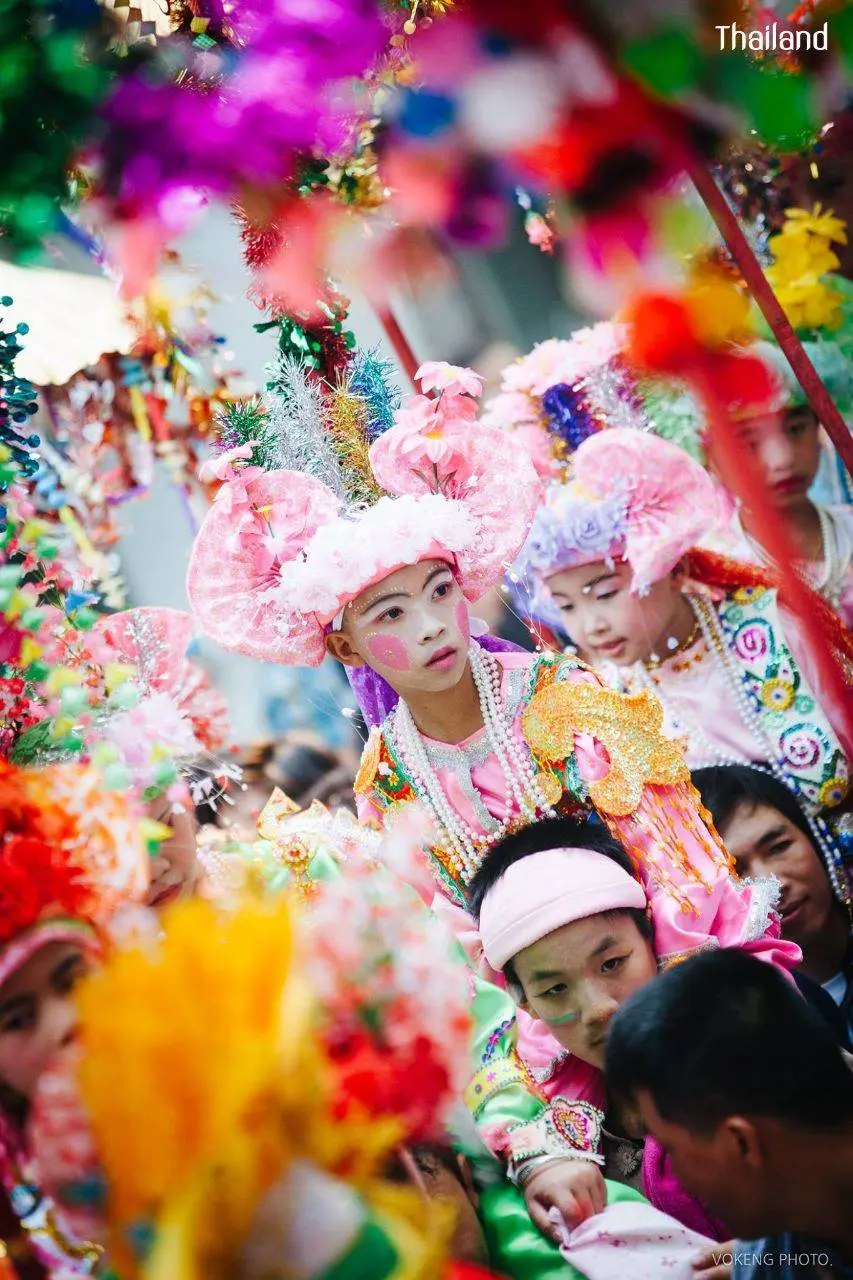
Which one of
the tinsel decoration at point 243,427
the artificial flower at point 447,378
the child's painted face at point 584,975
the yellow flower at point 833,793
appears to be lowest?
the yellow flower at point 833,793

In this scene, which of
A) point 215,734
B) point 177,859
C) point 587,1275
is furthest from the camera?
point 215,734

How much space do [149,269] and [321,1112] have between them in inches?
44.4

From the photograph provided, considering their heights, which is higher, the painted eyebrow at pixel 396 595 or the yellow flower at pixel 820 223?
the yellow flower at pixel 820 223

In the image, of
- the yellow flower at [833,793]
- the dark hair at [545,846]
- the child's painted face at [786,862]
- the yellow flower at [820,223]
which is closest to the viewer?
the dark hair at [545,846]

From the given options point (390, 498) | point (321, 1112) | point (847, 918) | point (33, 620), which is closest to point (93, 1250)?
point (321, 1112)

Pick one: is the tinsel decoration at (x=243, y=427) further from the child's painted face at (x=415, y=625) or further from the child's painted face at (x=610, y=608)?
the child's painted face at (x=610, y=608)

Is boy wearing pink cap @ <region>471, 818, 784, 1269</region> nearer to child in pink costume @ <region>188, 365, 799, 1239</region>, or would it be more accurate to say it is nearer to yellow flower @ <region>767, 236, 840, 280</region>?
child in pink costume @ <region>188, 365, 799, 1239</region>

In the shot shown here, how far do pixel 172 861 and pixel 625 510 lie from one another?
3.70ft

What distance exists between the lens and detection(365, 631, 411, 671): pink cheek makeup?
181 cm

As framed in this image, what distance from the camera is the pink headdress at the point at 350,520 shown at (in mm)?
1777

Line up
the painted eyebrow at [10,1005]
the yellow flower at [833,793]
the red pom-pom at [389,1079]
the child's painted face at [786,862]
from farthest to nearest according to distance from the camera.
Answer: the yellow flower at [833,793] < the child's painted face at [786,862] < the painted eyebrow at [10,1005] < the red pom-pom at [389,1079]

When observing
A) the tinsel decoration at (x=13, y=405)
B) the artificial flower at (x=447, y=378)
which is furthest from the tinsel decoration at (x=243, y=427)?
the tinsel decoration at (x=13, y=405)

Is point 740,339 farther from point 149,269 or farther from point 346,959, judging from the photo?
point 346,959

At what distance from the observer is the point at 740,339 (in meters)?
1.64
